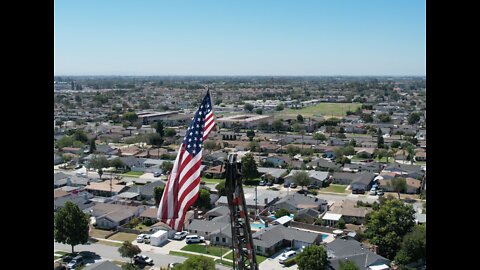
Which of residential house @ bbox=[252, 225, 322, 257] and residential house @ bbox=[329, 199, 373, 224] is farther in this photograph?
residential house @ bbox=[329, 199, 373, 224]

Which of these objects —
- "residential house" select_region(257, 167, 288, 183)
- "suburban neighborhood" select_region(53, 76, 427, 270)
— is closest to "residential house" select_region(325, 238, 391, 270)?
"suburban neighborhood" select_region(53, 76, 427, 270)


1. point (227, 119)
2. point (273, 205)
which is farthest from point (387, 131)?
point (273, 205)

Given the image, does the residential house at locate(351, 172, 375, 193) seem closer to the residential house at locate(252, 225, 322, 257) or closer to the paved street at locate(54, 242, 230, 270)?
the residential house at locate(252, 225, 322, 257)

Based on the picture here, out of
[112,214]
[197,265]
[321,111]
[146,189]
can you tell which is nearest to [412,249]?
[197,265]

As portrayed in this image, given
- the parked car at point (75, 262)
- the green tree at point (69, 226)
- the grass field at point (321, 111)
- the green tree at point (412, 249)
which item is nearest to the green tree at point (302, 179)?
the green tree at point (412, 249)

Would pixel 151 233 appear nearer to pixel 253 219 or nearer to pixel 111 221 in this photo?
pixel 111 221

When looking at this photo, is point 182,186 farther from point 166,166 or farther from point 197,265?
point 166,166
